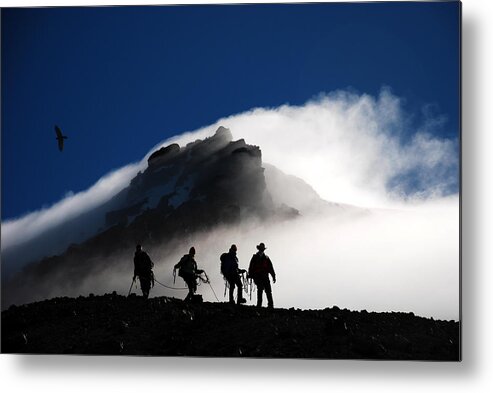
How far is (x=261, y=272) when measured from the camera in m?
6.64

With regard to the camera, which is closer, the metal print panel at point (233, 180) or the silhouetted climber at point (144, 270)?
the metal print panel at point (233, 180)

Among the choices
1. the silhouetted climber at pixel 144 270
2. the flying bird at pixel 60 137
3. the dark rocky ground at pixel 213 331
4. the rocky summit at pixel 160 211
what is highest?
the flying bird at pixel 60 137

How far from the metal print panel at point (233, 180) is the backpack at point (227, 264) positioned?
2 cm

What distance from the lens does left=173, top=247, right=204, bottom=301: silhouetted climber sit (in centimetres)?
671

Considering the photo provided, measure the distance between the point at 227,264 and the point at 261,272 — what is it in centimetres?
25

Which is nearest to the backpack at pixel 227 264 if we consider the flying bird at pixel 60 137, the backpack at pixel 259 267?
the backpack at pixel 259 267

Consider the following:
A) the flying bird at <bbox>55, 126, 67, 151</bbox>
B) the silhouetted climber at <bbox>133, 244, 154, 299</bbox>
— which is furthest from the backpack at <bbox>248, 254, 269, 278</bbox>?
the flying bird at <bbox>55, 126, 67, 151</bbox>

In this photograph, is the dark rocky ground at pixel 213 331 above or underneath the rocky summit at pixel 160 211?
underneath

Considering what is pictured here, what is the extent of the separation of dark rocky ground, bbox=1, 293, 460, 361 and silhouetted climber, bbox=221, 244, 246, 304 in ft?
0.31

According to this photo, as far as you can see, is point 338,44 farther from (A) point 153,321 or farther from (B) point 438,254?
(A) point 153,321

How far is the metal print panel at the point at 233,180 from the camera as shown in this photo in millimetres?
6551

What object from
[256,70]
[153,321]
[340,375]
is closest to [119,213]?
[153,321]

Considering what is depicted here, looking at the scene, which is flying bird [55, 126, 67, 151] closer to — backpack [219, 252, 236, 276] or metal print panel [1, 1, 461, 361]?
metal print panel [1, 1, 461, 361]

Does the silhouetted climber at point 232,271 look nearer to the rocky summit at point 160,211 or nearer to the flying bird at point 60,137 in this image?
the rocky summit at point 160,211
